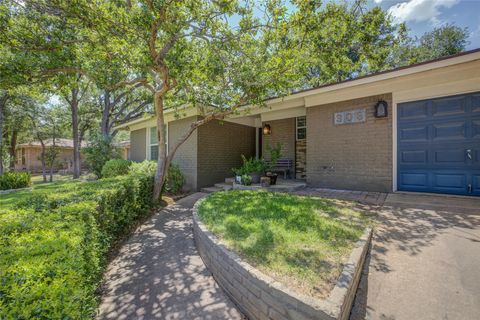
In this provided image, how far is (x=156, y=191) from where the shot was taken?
648cm

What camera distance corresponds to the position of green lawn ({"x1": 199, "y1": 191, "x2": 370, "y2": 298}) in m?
2.23

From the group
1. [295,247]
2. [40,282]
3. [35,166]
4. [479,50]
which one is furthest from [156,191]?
[35,166]

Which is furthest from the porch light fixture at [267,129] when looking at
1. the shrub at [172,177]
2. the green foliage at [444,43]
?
the green foliage at [444,43]

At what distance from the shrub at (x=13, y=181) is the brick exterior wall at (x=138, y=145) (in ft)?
16.5

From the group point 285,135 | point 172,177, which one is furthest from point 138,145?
point 285,135

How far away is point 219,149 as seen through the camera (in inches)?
366

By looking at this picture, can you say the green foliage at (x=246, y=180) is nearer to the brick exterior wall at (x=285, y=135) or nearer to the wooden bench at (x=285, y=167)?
the wooden bench at (x=285, y=167)

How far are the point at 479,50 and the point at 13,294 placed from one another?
24.7 ft

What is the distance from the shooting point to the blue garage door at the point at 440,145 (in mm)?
5102

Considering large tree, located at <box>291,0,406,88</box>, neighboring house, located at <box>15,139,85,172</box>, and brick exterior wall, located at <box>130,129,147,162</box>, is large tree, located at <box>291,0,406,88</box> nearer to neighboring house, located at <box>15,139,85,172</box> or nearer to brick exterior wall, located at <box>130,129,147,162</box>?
brick exterior wall, located at <box>130,129,147,162</box>

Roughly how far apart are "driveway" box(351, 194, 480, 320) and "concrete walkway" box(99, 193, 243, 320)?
1.50 meters

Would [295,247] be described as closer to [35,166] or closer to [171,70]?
[171,70]

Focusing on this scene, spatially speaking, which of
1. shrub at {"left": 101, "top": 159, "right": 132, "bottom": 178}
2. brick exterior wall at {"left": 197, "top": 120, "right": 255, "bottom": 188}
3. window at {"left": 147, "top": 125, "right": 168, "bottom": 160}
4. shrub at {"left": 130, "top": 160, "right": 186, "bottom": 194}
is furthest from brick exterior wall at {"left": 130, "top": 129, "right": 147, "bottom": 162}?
brick exterior wall at {"left": 197, "top": 120, "right": 255, "bottom": 188}

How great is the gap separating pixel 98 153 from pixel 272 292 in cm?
1475
